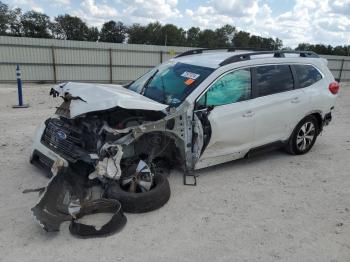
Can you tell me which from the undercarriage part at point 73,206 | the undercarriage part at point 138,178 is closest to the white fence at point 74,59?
the undercarriage part at point 73,206

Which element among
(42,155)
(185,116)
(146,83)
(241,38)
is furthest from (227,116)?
(241,38)

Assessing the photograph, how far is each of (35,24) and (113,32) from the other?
15417 millimetres

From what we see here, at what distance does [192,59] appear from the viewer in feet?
17.9

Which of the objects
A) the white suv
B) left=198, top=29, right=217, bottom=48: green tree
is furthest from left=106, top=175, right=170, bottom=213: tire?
left=198, top=29, right=217, bottom=48: green tree

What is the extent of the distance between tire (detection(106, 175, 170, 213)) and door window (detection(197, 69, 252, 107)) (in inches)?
52.0

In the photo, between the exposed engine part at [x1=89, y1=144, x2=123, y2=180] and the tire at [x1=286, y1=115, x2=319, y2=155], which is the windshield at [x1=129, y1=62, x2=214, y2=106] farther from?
the tire at [x1=286, y1=115, x2=319, y2=155]

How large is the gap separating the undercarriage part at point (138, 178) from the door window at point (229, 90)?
3.74ft

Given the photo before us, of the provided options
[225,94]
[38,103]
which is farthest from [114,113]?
[38,103]

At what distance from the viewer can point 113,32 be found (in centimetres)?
6856

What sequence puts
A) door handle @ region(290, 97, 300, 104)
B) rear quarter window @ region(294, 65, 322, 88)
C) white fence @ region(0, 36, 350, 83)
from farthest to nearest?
white fence @ region(0, 36, 350, 83), rear quarter window @ region(294, 65, 322, 88), door handle @ region(290, 97, 300, 104)

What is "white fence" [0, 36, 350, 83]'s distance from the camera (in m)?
18.7

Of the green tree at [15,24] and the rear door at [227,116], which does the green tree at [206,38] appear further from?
the rear door at [227,116]

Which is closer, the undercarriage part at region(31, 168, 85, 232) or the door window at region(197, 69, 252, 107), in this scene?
the undercarriage part at region(31, 168, 85, 232)

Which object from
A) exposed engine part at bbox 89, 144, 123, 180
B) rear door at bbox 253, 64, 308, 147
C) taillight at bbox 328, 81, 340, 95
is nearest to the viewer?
exposed engine part at bbox 89, 144, 123, 180
